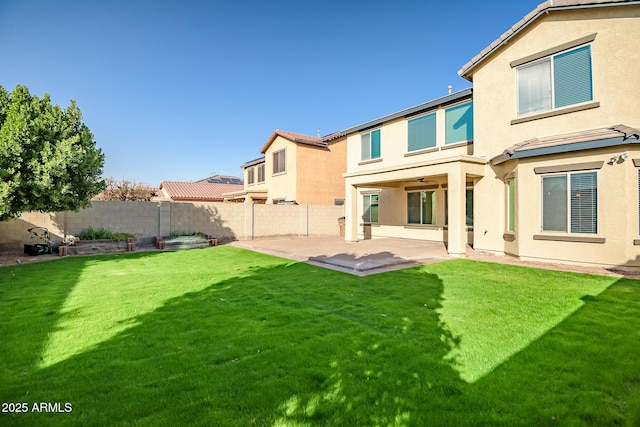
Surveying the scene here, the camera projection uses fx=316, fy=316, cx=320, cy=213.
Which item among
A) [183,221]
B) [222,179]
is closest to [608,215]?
[183,221]

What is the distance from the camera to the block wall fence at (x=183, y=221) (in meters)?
13.9

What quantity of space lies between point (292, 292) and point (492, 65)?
1209 cm

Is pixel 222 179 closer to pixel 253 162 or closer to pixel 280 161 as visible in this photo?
pixel 253 162

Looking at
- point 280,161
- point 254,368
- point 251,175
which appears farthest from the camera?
point 251,175

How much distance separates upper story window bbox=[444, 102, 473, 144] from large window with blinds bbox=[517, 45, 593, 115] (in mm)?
2481

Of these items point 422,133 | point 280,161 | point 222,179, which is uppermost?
point 222,179

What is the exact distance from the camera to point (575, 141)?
9562mm

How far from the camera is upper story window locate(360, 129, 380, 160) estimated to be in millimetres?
18516

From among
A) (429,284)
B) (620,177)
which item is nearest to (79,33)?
(429,284)

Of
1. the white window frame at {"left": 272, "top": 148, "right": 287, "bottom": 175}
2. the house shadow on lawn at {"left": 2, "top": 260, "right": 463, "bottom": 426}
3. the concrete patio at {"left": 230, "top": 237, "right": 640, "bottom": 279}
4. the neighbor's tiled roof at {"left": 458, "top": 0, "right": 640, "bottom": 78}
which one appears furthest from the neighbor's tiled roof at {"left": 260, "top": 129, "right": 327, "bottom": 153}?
the house shadow on lawn at {"left": 2, "top": 260, "right": 463, "bottom": 426}

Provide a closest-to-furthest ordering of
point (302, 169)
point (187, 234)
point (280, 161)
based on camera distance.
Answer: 1. point (187, 234)
2. point (302, 169)
3. point (280, 161)

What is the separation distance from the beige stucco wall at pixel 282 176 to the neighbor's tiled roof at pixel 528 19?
13853mm

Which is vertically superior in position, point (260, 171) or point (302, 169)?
point (260, 171)

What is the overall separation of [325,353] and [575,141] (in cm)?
1021
